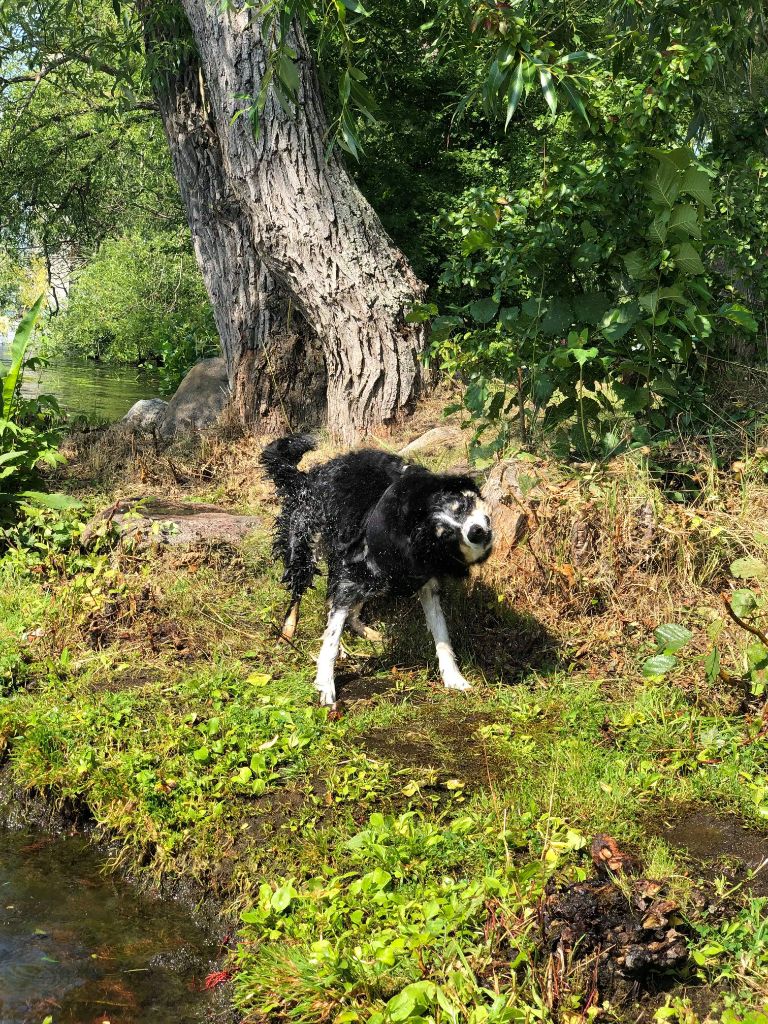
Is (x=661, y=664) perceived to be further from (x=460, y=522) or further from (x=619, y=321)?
(x=619, y=321)

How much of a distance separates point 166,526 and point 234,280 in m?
3.76

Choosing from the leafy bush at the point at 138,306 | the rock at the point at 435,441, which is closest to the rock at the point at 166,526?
the rock at the point at 435,441

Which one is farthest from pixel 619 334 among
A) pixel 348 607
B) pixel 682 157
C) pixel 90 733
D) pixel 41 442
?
pixel 41 442

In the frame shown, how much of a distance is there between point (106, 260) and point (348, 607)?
2190cm

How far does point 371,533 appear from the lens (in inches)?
209

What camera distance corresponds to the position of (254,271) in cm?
964

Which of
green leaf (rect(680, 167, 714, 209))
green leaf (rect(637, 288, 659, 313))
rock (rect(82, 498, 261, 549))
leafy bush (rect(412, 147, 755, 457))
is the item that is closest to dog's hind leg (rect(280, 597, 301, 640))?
rock (rect(82, 498, 261, 549))

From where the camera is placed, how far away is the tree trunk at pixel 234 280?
9.61 metres

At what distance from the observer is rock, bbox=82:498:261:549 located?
22.2 ft

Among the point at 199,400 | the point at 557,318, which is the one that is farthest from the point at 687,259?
the point at 199,400

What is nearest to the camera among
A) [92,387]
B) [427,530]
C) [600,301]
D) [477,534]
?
[477,534]

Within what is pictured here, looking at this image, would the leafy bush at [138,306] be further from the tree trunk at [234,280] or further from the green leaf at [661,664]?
the green leaf at [661,664]

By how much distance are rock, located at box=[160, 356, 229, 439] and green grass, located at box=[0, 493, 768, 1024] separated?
176 inches

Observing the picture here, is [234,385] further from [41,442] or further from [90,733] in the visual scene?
[90,733]
